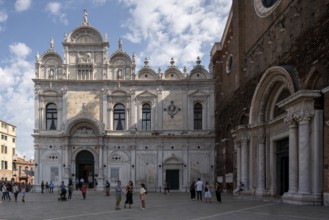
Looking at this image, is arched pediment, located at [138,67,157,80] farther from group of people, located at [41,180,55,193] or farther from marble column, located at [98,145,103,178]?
group of people, located at [41,180,55,193]

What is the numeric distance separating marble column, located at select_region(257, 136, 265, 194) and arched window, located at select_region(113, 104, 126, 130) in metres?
21.1

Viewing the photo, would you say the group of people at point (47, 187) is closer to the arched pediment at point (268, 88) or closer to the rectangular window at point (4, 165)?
the arched pediment at point (268, 88)

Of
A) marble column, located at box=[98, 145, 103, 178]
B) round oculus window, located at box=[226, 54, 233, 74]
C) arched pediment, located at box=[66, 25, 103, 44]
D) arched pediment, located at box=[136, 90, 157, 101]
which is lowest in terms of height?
marble column, located at box=[98, 145, 103, 178]

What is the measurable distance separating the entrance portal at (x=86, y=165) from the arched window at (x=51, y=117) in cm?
381

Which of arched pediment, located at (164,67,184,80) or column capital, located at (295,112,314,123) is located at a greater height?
arched pediment, located at (164,67,184,80)

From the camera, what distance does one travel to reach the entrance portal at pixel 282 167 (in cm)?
2632

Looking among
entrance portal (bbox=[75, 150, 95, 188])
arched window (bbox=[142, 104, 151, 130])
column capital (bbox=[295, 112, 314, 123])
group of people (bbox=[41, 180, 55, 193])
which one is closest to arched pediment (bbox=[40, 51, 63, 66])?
entrance portal (bbox=[75, 150, 95, 188])

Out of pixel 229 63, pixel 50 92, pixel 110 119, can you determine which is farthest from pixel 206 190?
pixel 50 92


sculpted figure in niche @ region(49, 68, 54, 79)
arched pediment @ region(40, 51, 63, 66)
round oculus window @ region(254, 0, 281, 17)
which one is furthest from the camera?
arched pediment @ region(40, 51, 63, 66)

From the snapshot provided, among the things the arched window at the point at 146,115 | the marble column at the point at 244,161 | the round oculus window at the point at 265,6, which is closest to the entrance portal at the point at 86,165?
the arched window at the point at 146,115

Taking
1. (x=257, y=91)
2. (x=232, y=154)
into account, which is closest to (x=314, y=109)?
(x=257, y=91)

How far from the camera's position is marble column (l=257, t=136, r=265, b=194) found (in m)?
28.4

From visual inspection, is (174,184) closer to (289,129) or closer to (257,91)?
(257,91)

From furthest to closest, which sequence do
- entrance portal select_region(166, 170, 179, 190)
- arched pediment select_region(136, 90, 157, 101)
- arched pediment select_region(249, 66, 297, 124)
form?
arched pediment select_region(136, 90, 157, 101), entrance portal select_region(166, 170, 179, 190), arched pediment select_region(249, 66, 297, 124)
